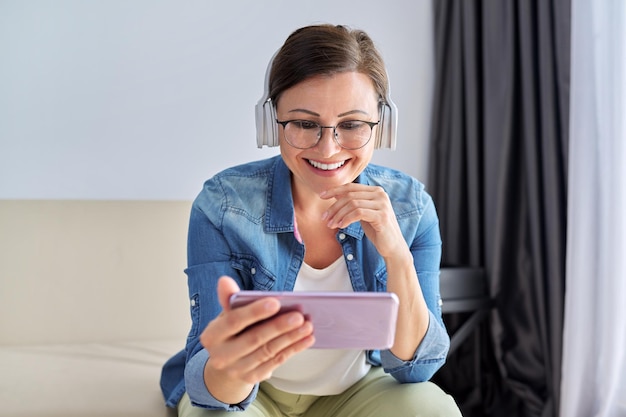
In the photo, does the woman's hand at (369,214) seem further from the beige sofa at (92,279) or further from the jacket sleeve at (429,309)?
the beige sofa at (92,279)

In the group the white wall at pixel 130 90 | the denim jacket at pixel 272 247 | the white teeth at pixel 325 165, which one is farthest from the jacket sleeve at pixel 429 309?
the white wall at pixel 130 90

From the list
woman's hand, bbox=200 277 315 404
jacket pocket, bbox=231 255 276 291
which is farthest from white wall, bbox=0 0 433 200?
woman's hand, bbox=200 277 315 404

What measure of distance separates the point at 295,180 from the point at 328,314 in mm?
616

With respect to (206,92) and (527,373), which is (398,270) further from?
(206,92)

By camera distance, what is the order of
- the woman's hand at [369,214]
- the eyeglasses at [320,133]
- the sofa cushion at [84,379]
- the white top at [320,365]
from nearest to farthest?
the woman's hand at [369,214]
the eyeglasses at [320,133]
the white top at [320,365]
the sofa cushion at [84,379]

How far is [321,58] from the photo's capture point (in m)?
1.33

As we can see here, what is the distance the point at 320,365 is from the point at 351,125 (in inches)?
19.2

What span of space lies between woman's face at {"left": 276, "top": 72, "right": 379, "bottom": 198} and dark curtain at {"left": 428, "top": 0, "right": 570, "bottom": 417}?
1.06 meters

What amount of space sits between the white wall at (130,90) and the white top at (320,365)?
1.22 metres

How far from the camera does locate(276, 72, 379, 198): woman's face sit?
4.34 feet

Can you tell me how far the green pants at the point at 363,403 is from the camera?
1.31 metres

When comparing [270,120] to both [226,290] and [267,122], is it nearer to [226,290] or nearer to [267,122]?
[267,122]

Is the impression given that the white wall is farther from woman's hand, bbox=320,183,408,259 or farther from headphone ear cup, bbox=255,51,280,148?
woman's hand, bbox=320,183,408,259

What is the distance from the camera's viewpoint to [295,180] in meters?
1.54
